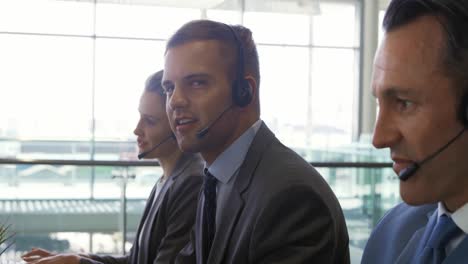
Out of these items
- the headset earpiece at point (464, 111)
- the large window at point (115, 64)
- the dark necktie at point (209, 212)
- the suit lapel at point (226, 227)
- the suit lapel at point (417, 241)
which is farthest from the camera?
the large window at point (115, 64)

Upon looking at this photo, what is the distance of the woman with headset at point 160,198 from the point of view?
1.70 metres

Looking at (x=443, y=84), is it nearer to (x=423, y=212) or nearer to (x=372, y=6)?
(x=423, y=212)

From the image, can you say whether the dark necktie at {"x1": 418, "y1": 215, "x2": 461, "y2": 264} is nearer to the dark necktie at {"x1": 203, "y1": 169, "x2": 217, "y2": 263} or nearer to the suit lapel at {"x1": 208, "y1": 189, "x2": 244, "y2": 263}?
the suit lapel at {"x1": 208, "y1": 189, "x2": 244, "y2": 263}

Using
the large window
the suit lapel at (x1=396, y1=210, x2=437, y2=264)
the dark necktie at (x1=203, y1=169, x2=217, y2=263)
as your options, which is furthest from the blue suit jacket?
the large window

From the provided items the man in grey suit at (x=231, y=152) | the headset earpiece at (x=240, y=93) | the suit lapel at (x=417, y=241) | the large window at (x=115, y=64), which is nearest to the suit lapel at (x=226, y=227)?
the man in grey suit at (x=231, y=152)

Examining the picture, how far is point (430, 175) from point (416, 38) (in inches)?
7.8

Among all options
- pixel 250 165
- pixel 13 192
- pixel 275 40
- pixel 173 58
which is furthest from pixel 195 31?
pixel 275 40

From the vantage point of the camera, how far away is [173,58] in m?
1.51

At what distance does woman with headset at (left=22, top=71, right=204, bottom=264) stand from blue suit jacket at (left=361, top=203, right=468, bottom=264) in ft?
2.30

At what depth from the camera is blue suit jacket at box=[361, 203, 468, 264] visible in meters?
1.00

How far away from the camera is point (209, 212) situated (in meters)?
1.47

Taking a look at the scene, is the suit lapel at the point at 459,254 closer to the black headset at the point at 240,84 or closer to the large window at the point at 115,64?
the black headset at the point at 240,84

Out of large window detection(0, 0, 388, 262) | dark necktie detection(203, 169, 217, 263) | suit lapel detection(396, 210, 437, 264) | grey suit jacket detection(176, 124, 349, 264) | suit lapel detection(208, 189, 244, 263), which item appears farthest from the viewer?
large window detection(0, 0, 388, 262)

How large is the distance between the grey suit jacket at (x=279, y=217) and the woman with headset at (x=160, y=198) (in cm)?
30
